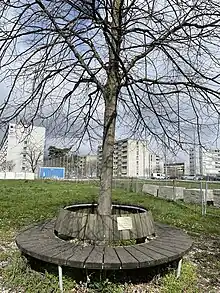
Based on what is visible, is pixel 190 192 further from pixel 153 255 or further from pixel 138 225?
pixel 153 255

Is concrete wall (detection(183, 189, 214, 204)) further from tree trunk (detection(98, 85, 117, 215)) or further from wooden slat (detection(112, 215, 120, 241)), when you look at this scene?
wooden slat (detection(112, 215, 120, 241))

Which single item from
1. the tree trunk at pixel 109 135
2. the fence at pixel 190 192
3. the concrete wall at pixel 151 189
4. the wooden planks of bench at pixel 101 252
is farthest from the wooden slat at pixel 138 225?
the concrete wall at pixel 151 189

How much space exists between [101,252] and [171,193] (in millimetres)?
12474

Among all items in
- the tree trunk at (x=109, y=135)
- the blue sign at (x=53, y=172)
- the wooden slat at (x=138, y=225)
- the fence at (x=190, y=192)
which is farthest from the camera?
the blue sign at (x=53, y=172)

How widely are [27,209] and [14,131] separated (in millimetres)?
5058

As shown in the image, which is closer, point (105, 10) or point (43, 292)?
point (43, 292)

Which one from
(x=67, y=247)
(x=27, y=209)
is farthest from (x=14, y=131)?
(x=27, y=209)

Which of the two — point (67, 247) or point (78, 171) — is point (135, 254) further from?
point (78, 171)

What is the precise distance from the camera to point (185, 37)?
328 centimetres

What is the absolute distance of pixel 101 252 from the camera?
3025 mm

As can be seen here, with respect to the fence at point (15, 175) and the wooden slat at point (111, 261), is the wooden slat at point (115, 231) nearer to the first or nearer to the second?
the wooden slat at point (111, 261)

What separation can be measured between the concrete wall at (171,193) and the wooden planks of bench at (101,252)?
11.0m

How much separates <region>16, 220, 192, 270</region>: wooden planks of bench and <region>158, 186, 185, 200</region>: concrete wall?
36.2ft

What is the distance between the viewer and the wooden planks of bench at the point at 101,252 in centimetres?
274
